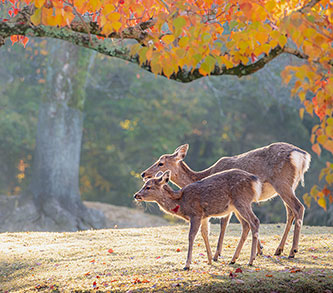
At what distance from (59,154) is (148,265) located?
39.3 ft

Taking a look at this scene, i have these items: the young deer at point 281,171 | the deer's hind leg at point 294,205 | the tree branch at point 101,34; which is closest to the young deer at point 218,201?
the young deer at point 281,171

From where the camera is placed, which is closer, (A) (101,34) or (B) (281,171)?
(A) (101,34)

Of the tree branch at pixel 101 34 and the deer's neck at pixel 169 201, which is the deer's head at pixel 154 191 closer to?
the deer's neck at pixel 169 201

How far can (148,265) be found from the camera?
306 inches

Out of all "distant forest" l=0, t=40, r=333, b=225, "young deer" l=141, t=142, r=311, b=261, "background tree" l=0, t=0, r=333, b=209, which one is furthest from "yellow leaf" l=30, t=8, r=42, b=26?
"distant forest" l=0, t=40, r=333, b=225

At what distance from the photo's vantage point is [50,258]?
9117 mm

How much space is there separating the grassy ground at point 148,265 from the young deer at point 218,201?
515 millimetres

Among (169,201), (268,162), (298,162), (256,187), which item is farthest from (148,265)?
(298,162)

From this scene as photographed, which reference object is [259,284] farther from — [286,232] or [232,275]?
[286,232]

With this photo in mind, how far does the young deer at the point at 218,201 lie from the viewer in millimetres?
7523

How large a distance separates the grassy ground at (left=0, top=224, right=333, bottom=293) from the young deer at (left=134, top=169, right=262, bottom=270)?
515 millimetres

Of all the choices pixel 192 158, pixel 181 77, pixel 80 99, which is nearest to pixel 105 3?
pixel 181 77

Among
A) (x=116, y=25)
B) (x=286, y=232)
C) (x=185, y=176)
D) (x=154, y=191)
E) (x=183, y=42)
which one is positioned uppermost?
(x=116, y=25)

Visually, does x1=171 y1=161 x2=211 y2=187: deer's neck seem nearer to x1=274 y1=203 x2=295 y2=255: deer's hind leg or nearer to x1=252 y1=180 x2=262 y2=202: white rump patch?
x1=274 y1=203 x2=295 y2=255: deer's hind leg
